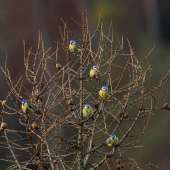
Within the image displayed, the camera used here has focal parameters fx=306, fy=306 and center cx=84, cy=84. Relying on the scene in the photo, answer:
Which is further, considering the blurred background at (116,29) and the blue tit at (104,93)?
the blurred background at (116,29)

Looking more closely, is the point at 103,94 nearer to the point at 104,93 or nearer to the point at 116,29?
the point at 104,93

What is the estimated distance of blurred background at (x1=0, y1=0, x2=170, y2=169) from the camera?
408 inches

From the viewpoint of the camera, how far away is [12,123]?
9.72 m

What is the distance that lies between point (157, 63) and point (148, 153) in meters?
3.39

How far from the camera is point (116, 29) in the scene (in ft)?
38.5

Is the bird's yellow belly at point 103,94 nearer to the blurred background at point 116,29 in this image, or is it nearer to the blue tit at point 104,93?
the blue tit at point 104,93

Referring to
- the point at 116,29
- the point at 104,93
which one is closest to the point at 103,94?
the point at 104,93

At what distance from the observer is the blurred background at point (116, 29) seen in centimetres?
1036

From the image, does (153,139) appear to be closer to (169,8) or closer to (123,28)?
(123,28)

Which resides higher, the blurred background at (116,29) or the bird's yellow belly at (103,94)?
the bird's yellow belly at (103,94)

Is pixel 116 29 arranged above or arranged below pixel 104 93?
below

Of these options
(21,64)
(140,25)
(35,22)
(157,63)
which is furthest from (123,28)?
(21,64)

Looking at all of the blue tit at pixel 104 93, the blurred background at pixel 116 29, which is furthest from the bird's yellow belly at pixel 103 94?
the blurred background at pixel 116 29

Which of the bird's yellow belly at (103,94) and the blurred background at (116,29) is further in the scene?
the blurred background at (116,29)
